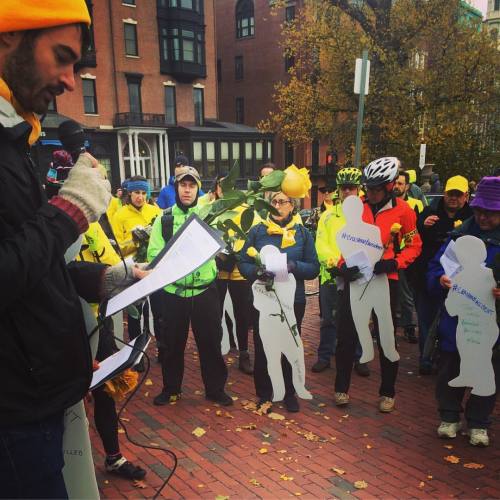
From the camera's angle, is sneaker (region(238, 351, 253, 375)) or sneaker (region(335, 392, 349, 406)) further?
sneaker (region(238, 351, 253, 375))

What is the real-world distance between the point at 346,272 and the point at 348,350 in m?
0.71

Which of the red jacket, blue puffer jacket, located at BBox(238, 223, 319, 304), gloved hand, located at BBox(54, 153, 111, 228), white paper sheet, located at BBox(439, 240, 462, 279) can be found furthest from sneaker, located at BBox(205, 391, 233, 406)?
gloved hand, located at BBox(54, 153, 111, 228)

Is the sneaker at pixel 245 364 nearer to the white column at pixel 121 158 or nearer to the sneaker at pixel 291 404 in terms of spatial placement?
the sneaker at pixel 291 404

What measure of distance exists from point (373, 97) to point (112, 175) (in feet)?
67.4

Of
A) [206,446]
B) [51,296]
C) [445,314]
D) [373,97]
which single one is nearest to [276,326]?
[206,446]

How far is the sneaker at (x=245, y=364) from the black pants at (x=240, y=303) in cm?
7

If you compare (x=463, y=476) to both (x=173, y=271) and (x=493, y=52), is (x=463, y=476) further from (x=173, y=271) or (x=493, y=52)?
(x=493, y=52)

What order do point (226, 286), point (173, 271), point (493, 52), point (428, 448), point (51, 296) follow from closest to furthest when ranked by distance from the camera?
1. point (51, 296)
2. point (173, 271)
3. point (428, 448)
4. point (226, 286)
5. point (493, 52)

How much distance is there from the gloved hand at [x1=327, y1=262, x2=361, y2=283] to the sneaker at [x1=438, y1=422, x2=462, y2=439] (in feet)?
4.34

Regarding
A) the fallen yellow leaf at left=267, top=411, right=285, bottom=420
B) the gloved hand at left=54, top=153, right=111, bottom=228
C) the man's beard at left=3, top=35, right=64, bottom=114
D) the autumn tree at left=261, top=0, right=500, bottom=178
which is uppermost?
the autumn tree at left=261, top=0, right=500, bottom=178

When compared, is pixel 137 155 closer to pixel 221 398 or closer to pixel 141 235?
pixel 141 235

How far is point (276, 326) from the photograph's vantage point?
13.4 ft

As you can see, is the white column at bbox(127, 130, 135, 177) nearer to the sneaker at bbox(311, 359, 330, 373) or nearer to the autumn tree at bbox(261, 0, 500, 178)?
the autumn tree at bbox(261, 0, 500, 178)

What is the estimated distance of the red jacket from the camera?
13.2ft
